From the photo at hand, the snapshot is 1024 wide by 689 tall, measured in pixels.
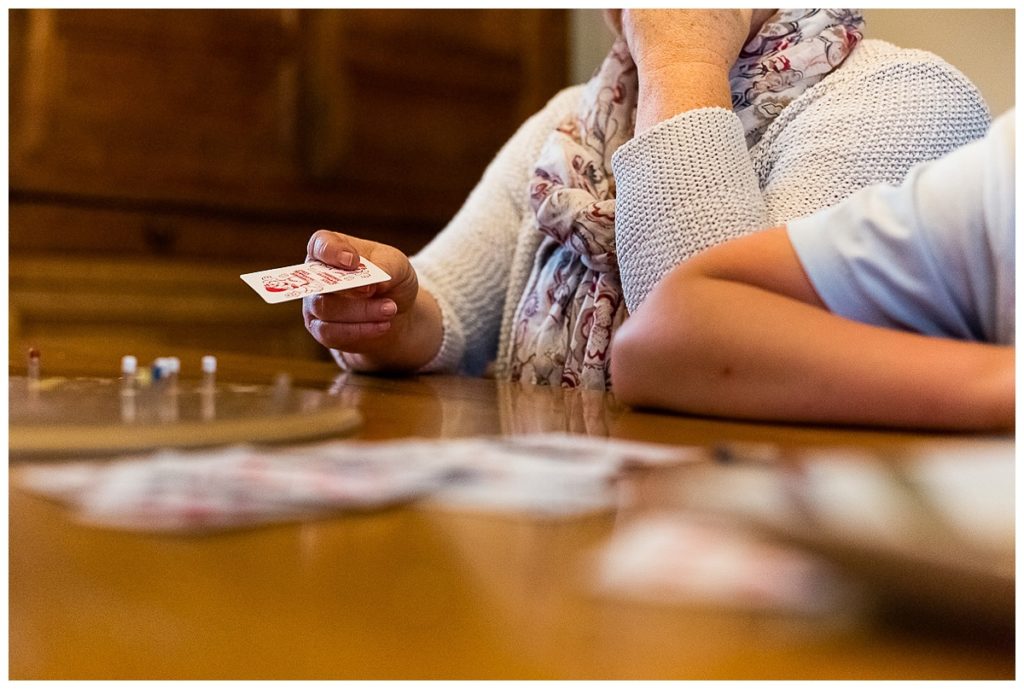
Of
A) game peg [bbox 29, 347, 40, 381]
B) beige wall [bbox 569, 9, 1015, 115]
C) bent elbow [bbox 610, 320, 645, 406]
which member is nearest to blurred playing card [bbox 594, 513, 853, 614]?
bent elbow [bbox 610, 320, 645, 406]

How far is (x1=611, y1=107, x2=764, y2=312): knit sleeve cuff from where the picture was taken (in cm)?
77

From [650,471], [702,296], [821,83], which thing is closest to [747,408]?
[702,296]

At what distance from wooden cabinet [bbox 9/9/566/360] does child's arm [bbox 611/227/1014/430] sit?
2.23 meters

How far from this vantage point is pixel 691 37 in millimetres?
908

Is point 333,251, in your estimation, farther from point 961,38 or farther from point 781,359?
point 961,38

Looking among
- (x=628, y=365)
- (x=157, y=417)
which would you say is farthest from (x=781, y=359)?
(x=157, y=417)

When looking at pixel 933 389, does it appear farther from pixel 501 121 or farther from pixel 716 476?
pixel 501 121

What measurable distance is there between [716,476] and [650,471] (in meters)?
0.03

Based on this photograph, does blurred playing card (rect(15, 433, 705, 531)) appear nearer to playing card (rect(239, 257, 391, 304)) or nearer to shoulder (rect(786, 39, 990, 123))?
playing card (rect(239, 257, 391, 304))

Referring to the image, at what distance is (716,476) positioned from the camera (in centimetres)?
36

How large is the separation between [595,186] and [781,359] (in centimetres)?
51

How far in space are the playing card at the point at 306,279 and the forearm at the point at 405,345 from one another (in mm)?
175

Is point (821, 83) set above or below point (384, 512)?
above

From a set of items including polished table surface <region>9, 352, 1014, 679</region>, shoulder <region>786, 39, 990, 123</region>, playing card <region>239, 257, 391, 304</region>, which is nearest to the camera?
polished table surface <region>9, 352, 1014, 679</region>
